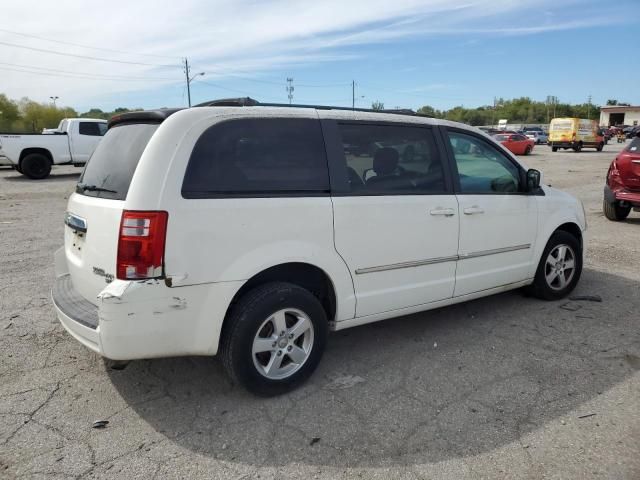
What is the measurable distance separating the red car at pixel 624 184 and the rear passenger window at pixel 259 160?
25.4 feet

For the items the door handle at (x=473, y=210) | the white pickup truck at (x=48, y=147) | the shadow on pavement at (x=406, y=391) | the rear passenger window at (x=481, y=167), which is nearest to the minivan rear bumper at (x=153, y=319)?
the shadow on pavement at (x=406, y=391)

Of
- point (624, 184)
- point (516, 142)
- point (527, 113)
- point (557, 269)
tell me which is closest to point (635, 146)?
point (624, 184)

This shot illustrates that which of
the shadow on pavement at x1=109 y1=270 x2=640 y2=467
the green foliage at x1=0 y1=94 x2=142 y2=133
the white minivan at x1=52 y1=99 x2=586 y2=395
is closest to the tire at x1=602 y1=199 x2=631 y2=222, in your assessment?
the shadow on pavement at x1=109 y1=270 x2=640 y2=467

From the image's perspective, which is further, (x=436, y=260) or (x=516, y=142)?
(x=516, y=142)

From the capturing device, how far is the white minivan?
2.77 metres

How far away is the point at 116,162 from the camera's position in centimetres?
318

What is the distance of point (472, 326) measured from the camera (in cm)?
443

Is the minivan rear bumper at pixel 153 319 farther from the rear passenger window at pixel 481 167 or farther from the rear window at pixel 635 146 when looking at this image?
the rear window at pixel 635 146

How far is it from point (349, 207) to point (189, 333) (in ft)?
4.32

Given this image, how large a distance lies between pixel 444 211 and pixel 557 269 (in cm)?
187

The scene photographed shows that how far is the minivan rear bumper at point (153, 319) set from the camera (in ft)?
8.89

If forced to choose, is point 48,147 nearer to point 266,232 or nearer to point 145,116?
point 145,116

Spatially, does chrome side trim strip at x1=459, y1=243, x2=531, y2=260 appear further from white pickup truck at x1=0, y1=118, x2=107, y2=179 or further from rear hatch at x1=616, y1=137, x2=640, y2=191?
white pickup truck at x1=0, y1=118, x2=107, y2=179

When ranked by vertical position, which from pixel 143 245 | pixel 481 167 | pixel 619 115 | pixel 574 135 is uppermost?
pixel 619 115
